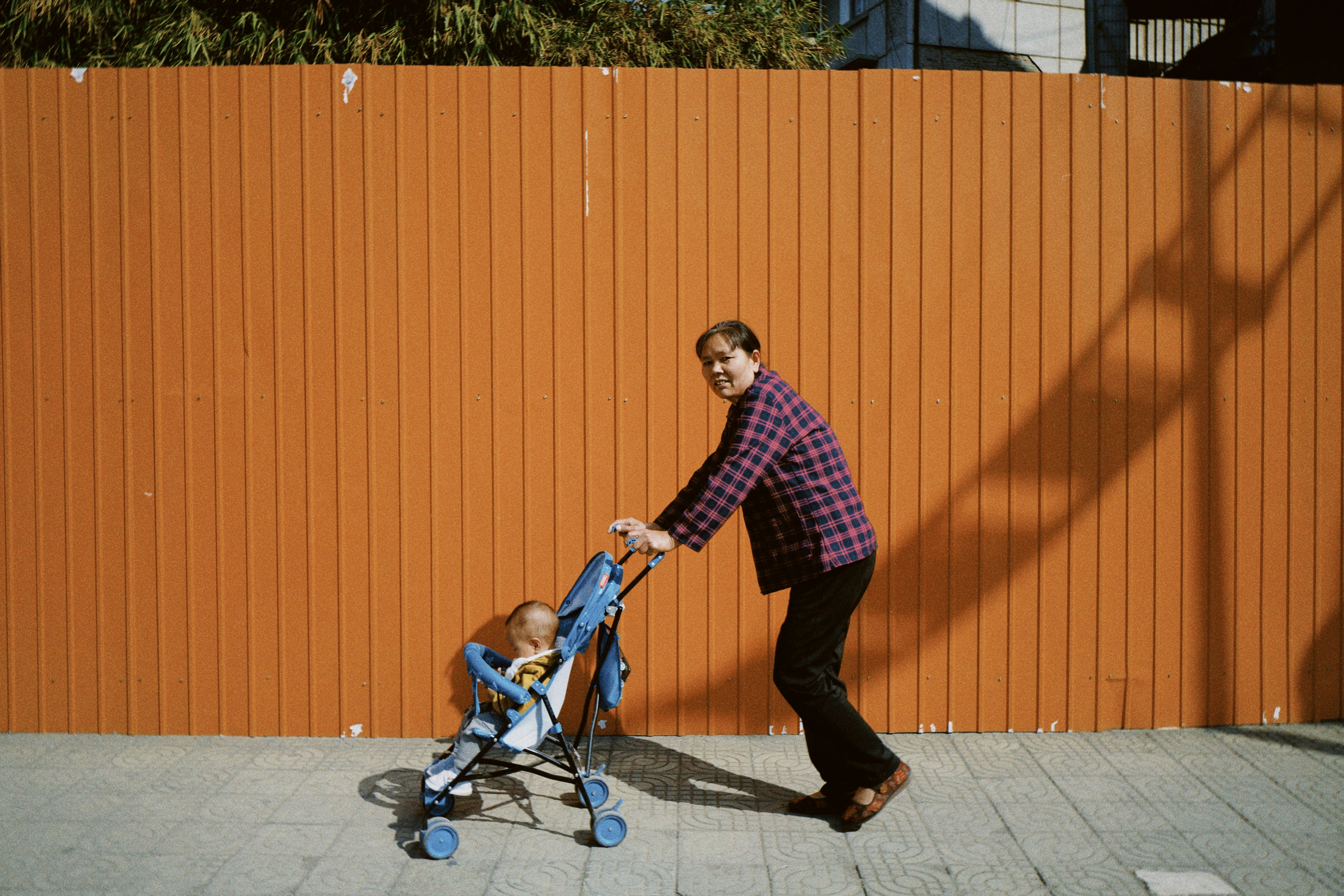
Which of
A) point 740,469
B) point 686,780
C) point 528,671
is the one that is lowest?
point 686,780

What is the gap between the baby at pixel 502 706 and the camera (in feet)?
9.69

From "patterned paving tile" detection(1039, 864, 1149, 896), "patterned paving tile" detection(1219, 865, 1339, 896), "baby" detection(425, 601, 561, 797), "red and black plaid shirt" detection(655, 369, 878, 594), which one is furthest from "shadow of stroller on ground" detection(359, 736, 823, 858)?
"patterned paving tile" detection(1219, 865, 1339, 896)

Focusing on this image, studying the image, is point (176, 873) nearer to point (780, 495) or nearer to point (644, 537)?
point (644, 537)

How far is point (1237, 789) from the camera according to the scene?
3.38m

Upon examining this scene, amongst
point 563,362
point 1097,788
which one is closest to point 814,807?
point 1097,788

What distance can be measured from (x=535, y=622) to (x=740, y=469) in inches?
35.7

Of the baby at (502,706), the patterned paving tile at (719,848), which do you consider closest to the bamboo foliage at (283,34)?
the baby at (502,706)

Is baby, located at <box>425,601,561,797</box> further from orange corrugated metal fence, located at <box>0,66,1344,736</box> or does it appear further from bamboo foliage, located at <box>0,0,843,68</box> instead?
bamboo foliage, located at <box>0,0,843,68</box>

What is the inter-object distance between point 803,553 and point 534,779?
1.45 m

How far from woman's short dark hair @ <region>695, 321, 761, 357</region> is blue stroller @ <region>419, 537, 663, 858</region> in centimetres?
74

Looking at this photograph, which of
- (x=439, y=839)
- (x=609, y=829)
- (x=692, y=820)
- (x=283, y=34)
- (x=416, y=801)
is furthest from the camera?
(x=283, y=34)

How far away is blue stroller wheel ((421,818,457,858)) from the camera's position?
9.27ft

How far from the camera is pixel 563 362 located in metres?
3.92

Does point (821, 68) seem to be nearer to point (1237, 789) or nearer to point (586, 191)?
point (586, 191)
